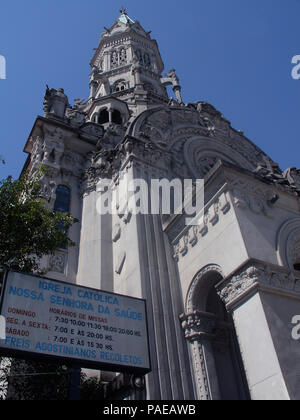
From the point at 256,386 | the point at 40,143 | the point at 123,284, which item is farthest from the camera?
the point at 40,143

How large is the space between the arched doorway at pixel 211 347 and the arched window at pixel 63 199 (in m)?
9.38

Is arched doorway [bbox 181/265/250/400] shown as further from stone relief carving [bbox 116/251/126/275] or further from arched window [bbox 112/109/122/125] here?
arched window [bbox 112/109/122/125]

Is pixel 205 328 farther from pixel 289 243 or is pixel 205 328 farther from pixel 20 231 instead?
pixel 20 231

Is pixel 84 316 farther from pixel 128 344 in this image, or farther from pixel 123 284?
pixel 123 284

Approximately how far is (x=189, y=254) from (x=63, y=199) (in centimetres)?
919

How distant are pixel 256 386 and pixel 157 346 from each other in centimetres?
357

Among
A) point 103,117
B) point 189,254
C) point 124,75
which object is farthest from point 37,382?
point 124,75

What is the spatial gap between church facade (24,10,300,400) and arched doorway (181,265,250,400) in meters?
0.04

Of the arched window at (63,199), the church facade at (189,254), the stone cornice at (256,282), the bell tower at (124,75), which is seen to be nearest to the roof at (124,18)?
the bell tower at (124,75)

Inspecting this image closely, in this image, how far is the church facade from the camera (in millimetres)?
10281

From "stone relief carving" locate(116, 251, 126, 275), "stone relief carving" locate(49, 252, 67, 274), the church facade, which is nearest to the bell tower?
the church facade

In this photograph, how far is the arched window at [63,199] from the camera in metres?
20.0
